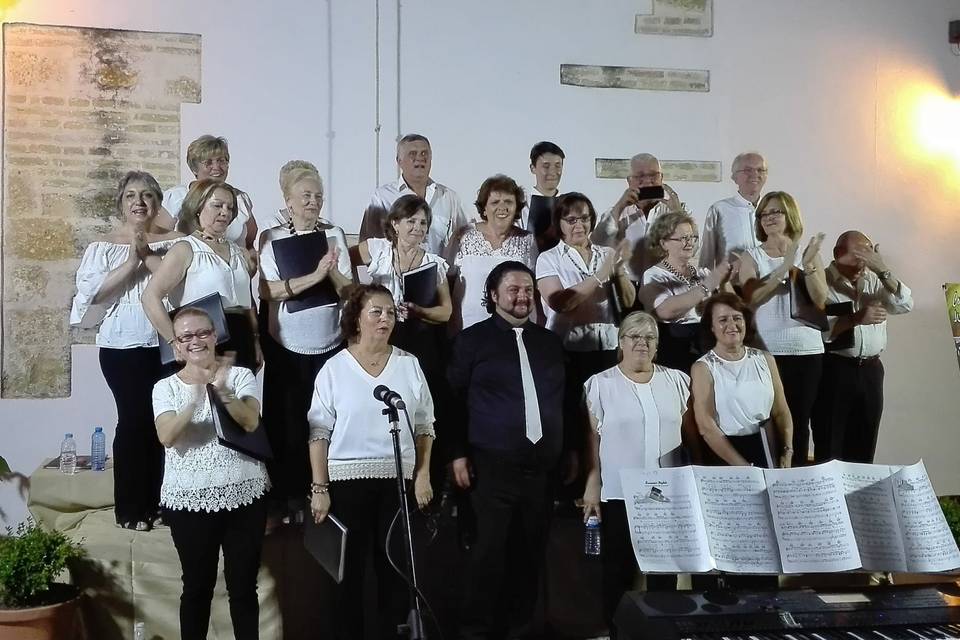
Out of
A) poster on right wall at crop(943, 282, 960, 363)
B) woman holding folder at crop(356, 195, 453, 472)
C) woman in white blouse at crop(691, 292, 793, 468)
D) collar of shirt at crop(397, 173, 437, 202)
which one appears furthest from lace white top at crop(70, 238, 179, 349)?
poster on right wall at crop(943, 282, 960, 363)

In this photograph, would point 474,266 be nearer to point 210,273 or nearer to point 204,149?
point 210,273

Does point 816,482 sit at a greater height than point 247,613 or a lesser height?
greater

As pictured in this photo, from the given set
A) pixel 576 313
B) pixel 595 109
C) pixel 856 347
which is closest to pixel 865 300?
pixel 856 347

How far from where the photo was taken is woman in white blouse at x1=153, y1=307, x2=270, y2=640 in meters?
3.20

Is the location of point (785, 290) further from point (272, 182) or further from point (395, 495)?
point (272, 182)

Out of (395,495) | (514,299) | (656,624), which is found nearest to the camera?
(656,624)

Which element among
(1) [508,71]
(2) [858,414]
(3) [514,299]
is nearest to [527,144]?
(1) [508,71]

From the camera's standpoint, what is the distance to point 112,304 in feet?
12.7

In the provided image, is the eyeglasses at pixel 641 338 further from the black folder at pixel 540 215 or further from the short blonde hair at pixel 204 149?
the short blonde hair at pixel 204 149

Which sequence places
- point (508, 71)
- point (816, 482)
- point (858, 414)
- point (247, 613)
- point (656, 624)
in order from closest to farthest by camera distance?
point (656, 624), point (816, 482), point (247, 613), point (508, 71), point (858, 414)

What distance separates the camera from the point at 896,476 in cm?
287

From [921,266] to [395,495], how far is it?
3.22 meters

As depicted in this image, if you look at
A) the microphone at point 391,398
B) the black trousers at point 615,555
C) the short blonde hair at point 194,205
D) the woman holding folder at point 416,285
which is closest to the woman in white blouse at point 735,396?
the black trousers at point 615,555

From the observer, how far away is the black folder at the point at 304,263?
392 centimetres
